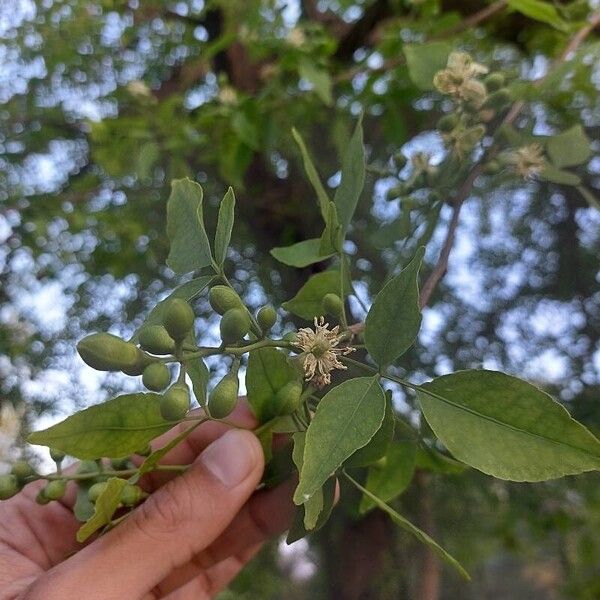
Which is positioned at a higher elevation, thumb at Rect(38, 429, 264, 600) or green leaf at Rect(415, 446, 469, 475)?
thumb at Rect(38, 429, 264, 600)

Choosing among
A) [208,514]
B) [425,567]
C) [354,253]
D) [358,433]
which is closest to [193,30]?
[354,253]

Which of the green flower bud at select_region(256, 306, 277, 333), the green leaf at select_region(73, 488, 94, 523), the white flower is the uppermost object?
the green flower bud at select_region(256, 306, 277, 333)

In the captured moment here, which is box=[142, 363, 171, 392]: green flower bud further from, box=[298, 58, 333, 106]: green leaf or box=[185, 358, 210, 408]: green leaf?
box=[298, 58, 333, 106]: green leaf

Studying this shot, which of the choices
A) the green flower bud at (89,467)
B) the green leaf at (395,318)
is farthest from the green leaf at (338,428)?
the green flower bud at (89,467)

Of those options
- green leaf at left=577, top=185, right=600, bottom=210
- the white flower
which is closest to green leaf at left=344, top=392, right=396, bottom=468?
the white flower

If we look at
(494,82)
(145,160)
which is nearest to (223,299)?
(494,82)
